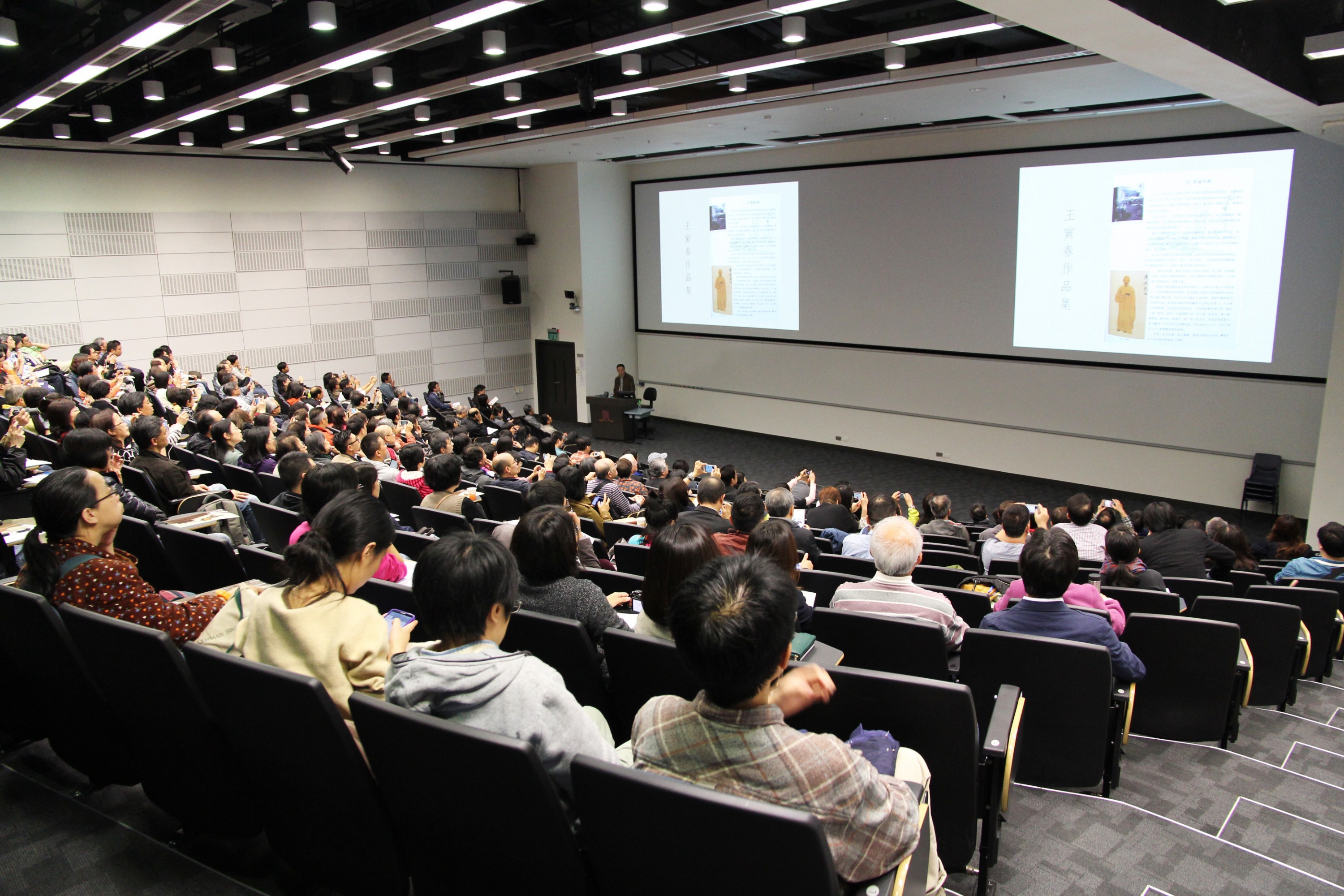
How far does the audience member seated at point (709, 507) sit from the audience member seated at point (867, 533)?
0.80 metres

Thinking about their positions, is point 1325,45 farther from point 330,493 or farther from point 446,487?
point 330,493

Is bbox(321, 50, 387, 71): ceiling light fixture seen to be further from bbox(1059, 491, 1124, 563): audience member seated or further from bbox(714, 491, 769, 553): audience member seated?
bbox(1059, 491, 1124, 563): audience member seated

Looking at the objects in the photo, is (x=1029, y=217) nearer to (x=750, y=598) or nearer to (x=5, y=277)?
(x=750, y=598)

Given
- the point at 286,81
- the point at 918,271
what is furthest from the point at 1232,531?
the point at 286,81

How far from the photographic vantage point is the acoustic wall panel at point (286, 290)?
1120cm

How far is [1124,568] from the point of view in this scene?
14.6ft

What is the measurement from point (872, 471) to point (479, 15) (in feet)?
27.0

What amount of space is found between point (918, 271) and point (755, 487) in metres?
7.27

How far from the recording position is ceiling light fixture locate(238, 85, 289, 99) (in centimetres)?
741

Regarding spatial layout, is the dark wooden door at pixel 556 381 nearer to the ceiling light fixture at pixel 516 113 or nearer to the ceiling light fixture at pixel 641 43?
the ceiling light fixture at pixel 516 113

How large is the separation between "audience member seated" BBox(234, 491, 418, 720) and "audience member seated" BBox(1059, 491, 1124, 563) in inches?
196

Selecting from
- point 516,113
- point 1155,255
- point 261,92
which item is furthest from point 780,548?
point 1155,255

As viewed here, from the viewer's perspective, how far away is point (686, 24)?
6.07 metres

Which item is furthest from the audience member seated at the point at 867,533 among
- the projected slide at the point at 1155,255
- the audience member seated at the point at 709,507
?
the projected slide at the point at 1155,255
